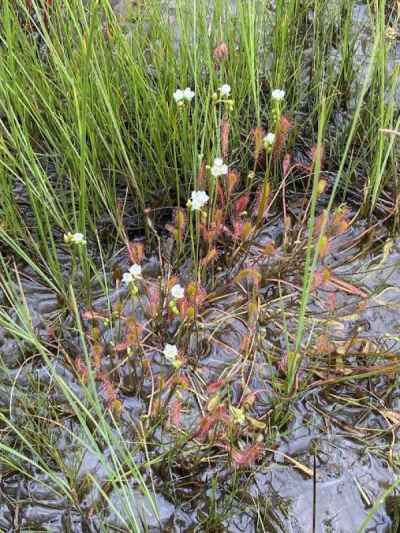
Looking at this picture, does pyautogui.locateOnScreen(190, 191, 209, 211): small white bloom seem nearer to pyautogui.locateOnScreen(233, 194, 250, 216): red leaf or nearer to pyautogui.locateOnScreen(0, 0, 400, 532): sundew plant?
pyautogui.locateOnScreen(0, 0, 400, 532): sundew plant

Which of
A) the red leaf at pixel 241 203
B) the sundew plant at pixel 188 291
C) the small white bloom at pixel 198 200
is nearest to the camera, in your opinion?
the sundew plant at pixel 188 291

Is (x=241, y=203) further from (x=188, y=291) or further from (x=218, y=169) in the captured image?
(x=188, y=291)

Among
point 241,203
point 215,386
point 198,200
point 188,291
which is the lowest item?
point 215,386

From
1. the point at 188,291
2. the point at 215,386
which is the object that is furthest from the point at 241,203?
the point at 215,386

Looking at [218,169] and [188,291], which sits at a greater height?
[218,169]

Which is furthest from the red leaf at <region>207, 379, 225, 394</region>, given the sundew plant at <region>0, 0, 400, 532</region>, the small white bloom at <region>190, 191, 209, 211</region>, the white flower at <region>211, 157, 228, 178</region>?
the white flower at <region>211, 157, 228, 178</region>

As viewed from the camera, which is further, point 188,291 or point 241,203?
point 241,203

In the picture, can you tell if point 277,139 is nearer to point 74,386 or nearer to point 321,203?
point 321,203

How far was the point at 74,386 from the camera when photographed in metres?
1.74

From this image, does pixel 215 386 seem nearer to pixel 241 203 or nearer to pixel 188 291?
pixel 188 291

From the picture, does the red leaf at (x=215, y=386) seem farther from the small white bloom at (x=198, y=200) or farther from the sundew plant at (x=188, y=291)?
the small white bloom at (x=198, y=200)

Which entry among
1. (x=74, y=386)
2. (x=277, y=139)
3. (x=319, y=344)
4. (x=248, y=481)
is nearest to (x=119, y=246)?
(x=74, y=386)

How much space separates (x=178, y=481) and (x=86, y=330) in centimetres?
60

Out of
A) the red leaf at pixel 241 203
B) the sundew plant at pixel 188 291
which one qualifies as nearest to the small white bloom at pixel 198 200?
the sundew plant at pixel 188 291
